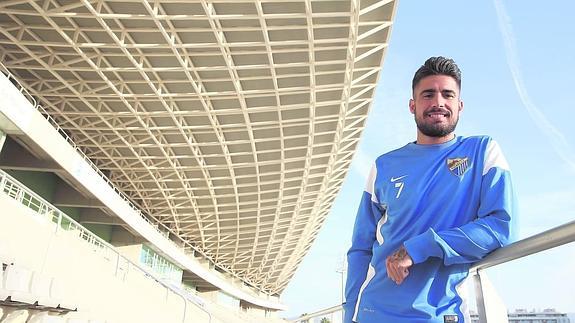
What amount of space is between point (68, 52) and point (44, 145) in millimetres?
4949

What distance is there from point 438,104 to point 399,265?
755 mm

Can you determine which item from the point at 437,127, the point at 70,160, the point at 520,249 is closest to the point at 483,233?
the point at 520,249

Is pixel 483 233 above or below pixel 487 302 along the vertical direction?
above

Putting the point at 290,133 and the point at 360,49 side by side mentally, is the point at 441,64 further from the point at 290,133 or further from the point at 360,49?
the point at 290,133

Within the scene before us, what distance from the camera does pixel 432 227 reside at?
1.84 meters

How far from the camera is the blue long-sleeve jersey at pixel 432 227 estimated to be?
1.69 meters

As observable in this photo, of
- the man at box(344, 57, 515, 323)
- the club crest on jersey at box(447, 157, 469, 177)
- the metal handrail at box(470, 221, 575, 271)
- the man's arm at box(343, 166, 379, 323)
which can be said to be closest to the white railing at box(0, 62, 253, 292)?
the man's arm at box(343, 166, 379, 323)

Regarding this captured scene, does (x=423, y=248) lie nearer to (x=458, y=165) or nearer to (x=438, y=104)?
(x=458, y=165)

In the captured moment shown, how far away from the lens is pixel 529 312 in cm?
197

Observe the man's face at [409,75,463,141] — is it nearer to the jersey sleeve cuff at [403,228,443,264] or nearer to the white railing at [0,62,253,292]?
the jersey sleeve cuff at [403,228,443,264]

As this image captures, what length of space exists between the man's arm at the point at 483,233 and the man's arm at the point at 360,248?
497mm

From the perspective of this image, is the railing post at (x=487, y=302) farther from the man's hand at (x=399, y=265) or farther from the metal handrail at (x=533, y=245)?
the man's hand at (x=399, y=265)

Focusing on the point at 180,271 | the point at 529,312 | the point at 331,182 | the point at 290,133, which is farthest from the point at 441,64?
the point at 180,271

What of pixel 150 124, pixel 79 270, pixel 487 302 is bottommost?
pixel 487 302
